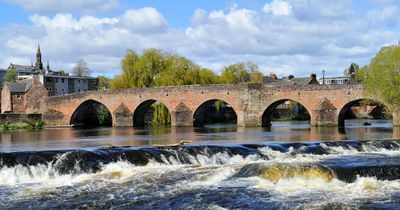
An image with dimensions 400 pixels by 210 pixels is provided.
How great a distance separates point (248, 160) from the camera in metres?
21.3

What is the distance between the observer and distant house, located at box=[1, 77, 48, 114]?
61.8m

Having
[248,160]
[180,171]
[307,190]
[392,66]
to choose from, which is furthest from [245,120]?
[307,190]

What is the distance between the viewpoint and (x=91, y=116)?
62312 millimetres

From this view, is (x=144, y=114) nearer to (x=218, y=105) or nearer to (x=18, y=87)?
(x=218, y=105)

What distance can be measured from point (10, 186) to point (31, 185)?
63cm

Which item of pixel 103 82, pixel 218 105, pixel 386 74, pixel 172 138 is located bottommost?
pixel 172 138

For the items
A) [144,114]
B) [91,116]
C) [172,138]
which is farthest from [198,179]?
[91,116]

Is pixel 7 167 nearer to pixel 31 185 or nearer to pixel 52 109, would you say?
pixel 31 185

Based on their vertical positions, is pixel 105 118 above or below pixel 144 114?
below

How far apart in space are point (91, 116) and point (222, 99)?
61.5 ft

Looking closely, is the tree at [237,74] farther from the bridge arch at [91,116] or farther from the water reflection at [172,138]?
the water reflection at [172,138]

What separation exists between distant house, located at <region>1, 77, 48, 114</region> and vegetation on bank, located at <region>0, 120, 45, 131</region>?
530 centimetres

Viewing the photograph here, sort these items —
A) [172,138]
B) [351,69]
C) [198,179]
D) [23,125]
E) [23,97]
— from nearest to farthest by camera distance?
[198,179], [172,138], [23,125], [23,97], [351,69]

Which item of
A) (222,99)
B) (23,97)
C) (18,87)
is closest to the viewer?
(222,99)
